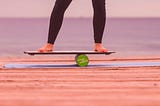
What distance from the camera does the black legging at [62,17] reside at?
5.41m

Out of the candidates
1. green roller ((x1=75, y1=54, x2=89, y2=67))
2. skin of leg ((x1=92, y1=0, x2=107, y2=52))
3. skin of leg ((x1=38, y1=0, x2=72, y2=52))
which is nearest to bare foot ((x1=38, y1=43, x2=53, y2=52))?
skin of leg ((x1=38, y1=0, x2=72, y2=52))

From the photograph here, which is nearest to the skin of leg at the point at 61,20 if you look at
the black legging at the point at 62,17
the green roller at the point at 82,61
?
the black legging at the point at 62,17

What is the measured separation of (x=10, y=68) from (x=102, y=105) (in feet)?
7.15

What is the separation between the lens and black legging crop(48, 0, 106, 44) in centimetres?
541

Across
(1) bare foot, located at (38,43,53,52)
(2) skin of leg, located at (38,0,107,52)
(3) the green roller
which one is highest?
(2) skin of leg, located at (38,0,107,52)

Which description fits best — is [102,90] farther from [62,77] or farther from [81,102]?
[62,77]

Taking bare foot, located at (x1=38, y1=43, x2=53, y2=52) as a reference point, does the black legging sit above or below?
above

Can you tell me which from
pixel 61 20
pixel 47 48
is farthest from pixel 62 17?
pixel 47 48

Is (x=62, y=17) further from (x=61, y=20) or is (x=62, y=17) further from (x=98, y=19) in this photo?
(x=98, y=19)

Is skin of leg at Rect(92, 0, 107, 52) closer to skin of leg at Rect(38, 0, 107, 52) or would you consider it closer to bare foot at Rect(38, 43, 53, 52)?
skin of leg at Rect(38, 0, 107, 52)

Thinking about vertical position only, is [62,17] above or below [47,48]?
above

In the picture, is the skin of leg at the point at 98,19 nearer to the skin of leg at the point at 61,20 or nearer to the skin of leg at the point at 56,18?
the skin of leg at the point at 61,20

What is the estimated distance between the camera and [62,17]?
5457 mm

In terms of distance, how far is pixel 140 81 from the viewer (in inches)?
164
